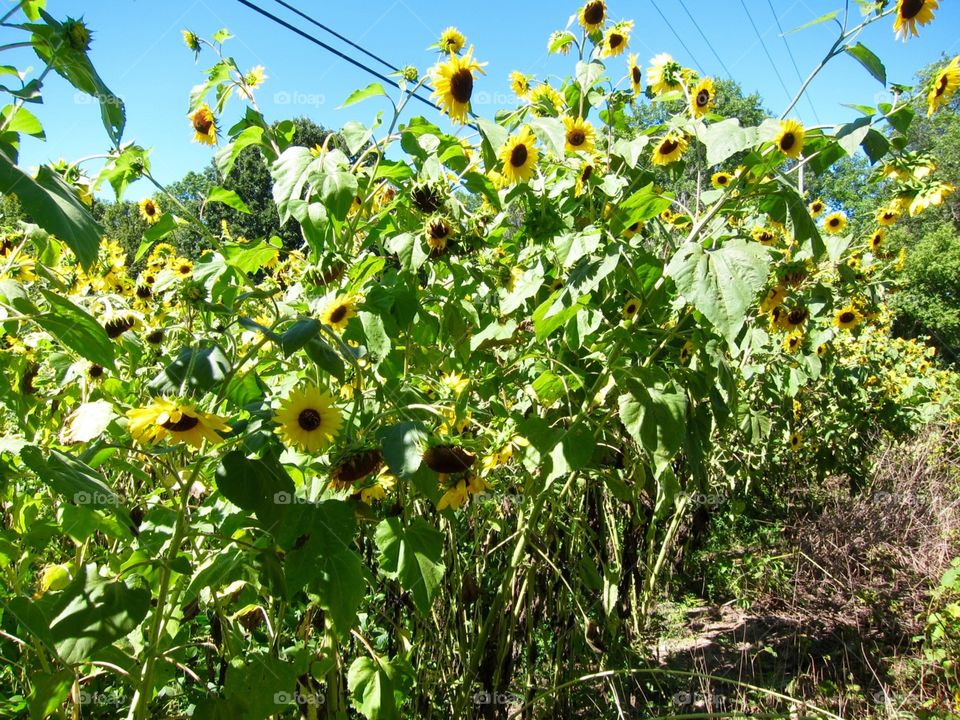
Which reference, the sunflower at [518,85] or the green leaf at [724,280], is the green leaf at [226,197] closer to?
the green leaf at [724,280]

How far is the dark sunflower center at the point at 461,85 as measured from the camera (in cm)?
175

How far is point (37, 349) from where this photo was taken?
6.41ft

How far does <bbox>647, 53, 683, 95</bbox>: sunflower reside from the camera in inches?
87.3

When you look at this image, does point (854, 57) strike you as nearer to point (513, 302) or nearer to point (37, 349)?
point (513, 302)

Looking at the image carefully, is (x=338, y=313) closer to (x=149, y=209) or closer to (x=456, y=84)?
(x=456, y=84)

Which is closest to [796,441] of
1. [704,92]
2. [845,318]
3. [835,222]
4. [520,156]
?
[845,318]

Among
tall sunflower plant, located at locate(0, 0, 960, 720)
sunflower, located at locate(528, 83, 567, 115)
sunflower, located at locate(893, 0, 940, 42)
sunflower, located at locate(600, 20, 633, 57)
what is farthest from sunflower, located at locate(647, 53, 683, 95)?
sunflower, located at locate(893, 0, 940, 42)

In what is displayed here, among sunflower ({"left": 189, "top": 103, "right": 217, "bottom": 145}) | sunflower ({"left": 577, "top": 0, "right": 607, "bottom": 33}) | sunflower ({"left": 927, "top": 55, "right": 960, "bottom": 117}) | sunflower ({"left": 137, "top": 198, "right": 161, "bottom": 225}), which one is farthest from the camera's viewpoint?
sunflower ({"left": 137, "top": 198, "right": 161, "bottom": 225})

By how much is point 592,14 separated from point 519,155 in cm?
61

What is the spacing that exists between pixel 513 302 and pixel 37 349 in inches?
59.0

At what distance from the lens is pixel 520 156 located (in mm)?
1812

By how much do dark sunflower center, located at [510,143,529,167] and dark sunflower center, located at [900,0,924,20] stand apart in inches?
38.5

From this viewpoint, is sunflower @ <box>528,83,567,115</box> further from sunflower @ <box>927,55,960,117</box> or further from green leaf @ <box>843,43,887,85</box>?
sunflower @ <box>927,55,960,117</box>

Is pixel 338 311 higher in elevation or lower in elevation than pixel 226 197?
lower
